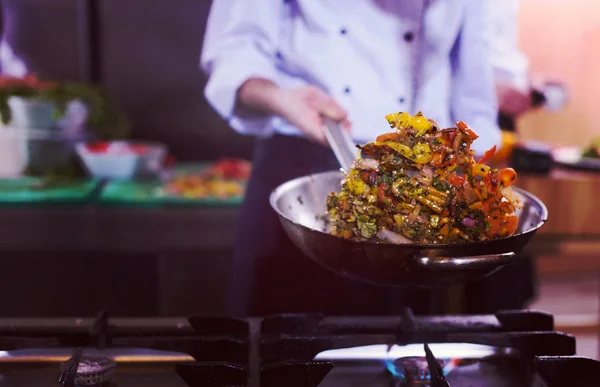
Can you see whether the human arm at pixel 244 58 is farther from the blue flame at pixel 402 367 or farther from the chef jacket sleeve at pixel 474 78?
the blue flame at pixel 402 367

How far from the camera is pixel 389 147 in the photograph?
2.74ft

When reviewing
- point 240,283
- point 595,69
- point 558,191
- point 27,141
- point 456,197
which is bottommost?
point 240,283

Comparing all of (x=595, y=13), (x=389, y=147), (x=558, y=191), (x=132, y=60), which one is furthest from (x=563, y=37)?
(x=389, y=147)

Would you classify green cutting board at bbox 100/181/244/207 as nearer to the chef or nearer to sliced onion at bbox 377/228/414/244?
the chef

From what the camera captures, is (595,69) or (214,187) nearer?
(214,187)

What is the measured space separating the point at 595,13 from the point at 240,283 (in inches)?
149

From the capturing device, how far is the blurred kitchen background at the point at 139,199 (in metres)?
1.96

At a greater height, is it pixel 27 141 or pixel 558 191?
pixel 27 141

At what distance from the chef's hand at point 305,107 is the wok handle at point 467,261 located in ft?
1.33

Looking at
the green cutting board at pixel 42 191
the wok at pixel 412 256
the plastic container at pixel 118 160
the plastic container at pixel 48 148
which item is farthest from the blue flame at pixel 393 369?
the plastic container at pixel 48 148

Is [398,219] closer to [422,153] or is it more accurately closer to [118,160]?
[422,153]

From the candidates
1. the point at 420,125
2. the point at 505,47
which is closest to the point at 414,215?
the point at 420,125

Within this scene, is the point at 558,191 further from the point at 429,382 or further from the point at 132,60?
the point at 132,60

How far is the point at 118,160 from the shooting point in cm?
215
